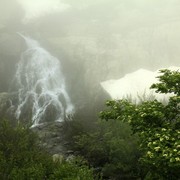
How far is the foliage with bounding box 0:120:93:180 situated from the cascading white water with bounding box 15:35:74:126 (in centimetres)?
1992

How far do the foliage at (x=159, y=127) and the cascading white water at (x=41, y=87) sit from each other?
26785 millimetres

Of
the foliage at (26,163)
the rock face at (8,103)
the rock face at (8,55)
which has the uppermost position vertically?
the rock face at (8,55)

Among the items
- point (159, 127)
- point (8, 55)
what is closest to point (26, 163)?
point (159, 127)

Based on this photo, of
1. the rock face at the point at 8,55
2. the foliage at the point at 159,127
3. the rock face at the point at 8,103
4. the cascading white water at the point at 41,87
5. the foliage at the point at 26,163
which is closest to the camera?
the foliage at the point at 159,127

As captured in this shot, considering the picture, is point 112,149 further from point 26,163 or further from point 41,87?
point 41,87

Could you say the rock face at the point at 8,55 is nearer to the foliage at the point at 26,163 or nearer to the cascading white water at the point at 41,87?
the cascading white water at the point at 41,87

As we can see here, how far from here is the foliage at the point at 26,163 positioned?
53.1ft

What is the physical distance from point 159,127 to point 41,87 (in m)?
35.6

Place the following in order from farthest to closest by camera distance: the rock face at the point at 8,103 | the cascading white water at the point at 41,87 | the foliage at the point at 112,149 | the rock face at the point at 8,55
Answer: the rock face at the point at 8,55, the cascading white water at the point at 41,87, the rock face at the point at 8,103, the foliage at the point at 112,149

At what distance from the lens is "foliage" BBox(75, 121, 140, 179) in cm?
2439

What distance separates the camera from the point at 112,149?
26328 millimetres

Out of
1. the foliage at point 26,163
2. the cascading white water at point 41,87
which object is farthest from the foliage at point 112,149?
the cascading white water at point 41,87

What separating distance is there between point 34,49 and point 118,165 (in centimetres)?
3377

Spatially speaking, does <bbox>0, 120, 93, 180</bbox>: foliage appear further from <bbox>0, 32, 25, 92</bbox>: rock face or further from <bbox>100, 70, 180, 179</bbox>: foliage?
<bbox>0, 32, 25, 92</bbox>: rock face
